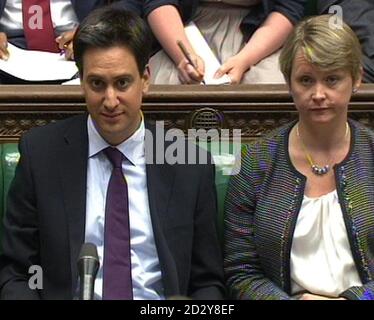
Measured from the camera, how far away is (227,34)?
230 centimetres

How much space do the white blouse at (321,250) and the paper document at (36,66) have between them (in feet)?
2.52

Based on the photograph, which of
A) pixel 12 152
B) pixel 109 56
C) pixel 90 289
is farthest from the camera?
pixel 12 152

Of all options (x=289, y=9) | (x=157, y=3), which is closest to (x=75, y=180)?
(x=157, y=3)

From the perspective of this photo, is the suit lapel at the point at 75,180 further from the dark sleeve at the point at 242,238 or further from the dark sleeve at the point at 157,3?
the dark sleeve at the point at 157,3

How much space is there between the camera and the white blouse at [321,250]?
1632 millimetres

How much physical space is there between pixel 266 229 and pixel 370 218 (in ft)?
0.58

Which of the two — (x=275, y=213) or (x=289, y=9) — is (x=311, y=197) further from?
(x=289, y=9)

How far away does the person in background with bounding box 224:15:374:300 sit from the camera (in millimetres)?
1626

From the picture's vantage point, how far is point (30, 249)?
→ 1624mm

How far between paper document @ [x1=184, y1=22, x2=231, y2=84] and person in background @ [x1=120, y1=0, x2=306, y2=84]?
0.06 ft

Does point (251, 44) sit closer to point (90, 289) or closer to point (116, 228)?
point (116, 228)

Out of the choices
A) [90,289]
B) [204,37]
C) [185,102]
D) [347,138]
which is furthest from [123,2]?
[90,289]

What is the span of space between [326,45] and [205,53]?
650mm

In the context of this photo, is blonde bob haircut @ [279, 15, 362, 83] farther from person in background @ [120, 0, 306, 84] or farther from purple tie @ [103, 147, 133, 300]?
person in background @ [120, 0, 306, 84]
